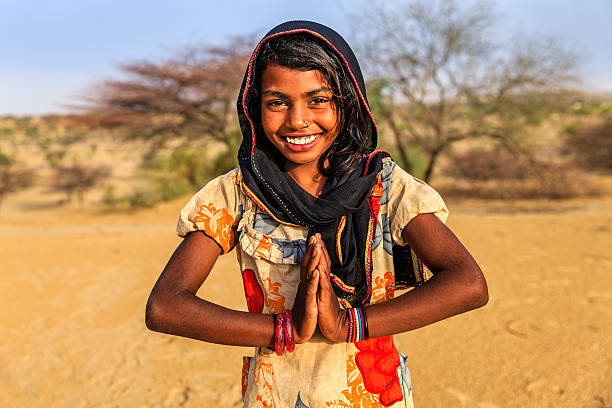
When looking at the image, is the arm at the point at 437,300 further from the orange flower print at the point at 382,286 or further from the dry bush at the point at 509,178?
the dry bush at the point at 509,178

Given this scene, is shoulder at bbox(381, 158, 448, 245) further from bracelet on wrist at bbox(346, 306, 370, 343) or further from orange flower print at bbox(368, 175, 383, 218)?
bracelet on wrist at bbox(346, 306, 370, 343)

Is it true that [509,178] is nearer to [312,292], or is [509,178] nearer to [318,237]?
[318,237]

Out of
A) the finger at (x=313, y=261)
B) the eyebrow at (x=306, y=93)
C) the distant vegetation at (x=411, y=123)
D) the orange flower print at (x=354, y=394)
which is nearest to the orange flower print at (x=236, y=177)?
the eyebrow at (x=306, y=93)

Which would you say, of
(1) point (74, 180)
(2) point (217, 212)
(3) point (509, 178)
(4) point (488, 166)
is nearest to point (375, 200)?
(2) point (217, 212)

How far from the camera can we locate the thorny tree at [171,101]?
12.7 meters

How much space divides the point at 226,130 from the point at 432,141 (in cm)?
562

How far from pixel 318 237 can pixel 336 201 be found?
0.13m

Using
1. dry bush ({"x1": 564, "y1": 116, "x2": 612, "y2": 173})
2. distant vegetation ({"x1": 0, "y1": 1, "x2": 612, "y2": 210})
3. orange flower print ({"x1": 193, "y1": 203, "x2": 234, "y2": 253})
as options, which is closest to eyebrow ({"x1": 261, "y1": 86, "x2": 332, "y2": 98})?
orange flower print ({"x1": 193, "y1": 203, "x2": 234, "y2": 253})

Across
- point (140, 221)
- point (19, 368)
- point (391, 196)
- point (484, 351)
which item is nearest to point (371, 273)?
point (391, 196)

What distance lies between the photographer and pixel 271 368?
4.43ft

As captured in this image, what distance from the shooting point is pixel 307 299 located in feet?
3.58

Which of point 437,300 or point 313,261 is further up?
point 313,261

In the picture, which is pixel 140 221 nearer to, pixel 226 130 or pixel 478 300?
pixel 226 130

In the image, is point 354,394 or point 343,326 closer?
point 343,326
